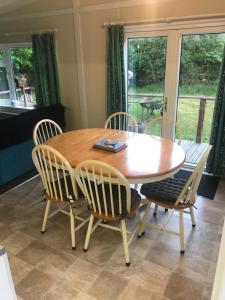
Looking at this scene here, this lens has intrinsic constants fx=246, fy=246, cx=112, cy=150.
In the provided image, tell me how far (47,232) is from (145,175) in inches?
47.7

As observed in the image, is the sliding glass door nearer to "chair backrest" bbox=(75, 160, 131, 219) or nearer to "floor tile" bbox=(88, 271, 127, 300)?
"chair backrest" bbox=(75, 160, 131, 219)

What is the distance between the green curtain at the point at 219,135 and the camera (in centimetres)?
302

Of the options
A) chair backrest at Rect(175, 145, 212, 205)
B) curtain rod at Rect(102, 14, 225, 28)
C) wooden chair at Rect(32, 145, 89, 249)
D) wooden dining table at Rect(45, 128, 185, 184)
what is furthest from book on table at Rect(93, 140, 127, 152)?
curtain rod at Rect(102, 14, 225, 28)

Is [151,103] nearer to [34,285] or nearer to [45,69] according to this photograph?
[45,69]

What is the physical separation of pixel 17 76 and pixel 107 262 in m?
4.41

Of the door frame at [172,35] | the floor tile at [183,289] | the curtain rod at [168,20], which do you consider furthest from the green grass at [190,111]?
the floor tile at [183,289]

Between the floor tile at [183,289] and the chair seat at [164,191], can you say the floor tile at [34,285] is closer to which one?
the floor tile at [183,289]

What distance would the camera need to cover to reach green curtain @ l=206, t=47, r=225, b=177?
3.02 metres

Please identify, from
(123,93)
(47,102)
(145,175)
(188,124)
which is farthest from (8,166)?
(188,124)

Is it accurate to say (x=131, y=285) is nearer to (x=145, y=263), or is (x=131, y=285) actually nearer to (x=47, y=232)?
(x=145, y=263)

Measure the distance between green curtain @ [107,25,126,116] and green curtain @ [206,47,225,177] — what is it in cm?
134

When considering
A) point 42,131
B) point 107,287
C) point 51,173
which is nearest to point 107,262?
point 107,287

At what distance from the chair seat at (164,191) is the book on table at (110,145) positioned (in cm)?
44

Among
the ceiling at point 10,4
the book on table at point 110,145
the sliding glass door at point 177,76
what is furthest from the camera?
the ceiling at point 10,4
